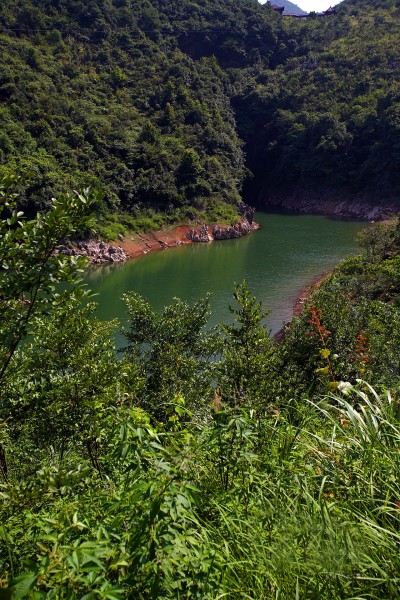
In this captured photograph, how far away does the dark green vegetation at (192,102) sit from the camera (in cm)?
3500

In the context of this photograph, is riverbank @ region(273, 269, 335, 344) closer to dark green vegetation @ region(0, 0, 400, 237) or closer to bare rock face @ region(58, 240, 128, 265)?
bare rock face @ region(58, 240, 128, 265)

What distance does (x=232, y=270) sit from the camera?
2870 cm

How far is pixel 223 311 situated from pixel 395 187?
31.6 metres

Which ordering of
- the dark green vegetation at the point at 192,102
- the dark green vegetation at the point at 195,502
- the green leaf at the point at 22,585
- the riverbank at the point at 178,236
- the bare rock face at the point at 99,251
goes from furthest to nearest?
the dark green vegetation at the point at 192,102
the riverbank at the point at 178,236
the bare rock face at the point at 99,251
the dark green vegetation at the point at 195,502
the green leaf at the point at 22,585

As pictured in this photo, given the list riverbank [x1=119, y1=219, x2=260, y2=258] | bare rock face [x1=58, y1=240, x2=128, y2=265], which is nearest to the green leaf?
bare rock face [x1=58, y1=240, x2=128, y2=265]

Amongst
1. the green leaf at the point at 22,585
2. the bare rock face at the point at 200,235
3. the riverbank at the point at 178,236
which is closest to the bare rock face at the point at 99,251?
the riverbank at the point at 178,236

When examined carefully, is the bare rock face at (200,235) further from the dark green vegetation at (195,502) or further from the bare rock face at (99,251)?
the dark green vegetation at (195,502)

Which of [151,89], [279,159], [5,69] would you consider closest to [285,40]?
[279,159]

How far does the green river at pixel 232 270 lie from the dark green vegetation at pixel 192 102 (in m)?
4.06

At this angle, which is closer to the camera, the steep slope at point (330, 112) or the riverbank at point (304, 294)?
the riverbank at point (304, 294)

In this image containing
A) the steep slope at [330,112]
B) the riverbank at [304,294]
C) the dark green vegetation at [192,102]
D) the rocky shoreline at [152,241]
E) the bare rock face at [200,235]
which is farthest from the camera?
the steep slope at [330,112]

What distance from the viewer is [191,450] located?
2.30 m

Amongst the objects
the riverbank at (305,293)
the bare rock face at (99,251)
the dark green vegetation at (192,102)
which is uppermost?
the dark green vegetation at (192,102)

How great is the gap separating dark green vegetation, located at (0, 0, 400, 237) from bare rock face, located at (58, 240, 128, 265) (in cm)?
137
